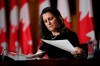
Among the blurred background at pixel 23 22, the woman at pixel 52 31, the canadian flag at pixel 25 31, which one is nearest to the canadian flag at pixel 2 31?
the blurred background at pixel 23 22

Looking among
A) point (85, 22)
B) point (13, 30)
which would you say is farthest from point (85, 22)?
point (13, 30)

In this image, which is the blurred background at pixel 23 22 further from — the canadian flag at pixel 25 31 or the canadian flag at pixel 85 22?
the canadian flag at pixel 85 22

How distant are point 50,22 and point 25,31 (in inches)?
→ 37.2

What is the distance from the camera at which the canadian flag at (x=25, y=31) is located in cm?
320

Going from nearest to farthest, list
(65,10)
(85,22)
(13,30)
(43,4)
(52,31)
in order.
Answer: (52,31)
(85,22)
(65,10)
(43,4)
(13,30)

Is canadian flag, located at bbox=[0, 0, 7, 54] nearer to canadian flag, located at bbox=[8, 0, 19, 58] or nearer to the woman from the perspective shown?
canadian flag, located at bbox=[8, 0, 19, 58]

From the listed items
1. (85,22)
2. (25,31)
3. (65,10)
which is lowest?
(25,31)

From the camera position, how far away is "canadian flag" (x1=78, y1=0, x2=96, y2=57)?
9.18 feet

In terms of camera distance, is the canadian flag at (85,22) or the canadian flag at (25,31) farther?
the canadian flag at (25,31)

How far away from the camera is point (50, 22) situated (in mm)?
2410

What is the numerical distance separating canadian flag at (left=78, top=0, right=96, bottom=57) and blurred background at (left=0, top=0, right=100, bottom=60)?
0.18 meters

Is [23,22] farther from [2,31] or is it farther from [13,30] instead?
[2,31]

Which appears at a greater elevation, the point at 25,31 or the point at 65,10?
the point at 65,10

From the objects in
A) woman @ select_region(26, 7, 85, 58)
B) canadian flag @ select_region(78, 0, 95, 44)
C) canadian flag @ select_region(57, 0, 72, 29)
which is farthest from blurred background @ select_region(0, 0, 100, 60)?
woman @ select_region(26, 7, 85, 58)
